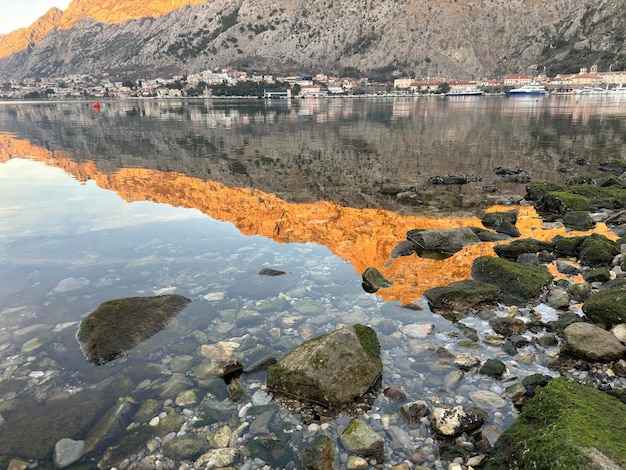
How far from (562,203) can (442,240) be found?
28.7 ft

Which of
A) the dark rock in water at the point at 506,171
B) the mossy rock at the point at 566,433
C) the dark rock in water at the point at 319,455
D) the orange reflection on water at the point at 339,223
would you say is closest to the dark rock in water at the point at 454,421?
the mossy rock at the point at 566,433

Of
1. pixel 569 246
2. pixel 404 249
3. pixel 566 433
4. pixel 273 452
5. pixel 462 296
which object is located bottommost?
pixel 273 452

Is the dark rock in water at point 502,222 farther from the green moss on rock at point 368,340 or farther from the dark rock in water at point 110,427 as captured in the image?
the dark rock in water at point 110,427

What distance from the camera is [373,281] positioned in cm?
1297

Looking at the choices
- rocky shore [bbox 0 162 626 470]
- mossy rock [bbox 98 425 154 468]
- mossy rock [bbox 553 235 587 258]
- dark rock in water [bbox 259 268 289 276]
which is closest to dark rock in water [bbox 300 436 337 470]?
rocky shore [bbox 0 162 626 470]

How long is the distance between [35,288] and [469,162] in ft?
107

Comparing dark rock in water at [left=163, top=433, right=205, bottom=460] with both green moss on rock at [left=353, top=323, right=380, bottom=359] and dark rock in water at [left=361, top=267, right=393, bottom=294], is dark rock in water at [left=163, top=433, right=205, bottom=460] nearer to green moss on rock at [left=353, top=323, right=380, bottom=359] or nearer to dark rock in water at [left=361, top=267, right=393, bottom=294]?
green moss on rock at [left=353, top=323, right=380, bottom=359]

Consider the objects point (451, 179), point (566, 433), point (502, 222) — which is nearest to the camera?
point (566, 433)

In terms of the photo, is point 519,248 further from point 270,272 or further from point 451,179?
point 451,179

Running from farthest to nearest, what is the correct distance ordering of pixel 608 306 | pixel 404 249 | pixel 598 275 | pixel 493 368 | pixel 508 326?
pixel 404 249
pixel 598 275
pixel 508 326
pixel 608 306
pixel 493 368

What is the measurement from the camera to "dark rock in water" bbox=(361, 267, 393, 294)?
42.3 feet

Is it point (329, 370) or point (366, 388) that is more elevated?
point (329, 370)

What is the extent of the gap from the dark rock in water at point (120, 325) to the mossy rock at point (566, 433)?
332 inches

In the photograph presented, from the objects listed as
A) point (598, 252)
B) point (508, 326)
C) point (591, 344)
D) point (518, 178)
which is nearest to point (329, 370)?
Result: point (508, 326)
